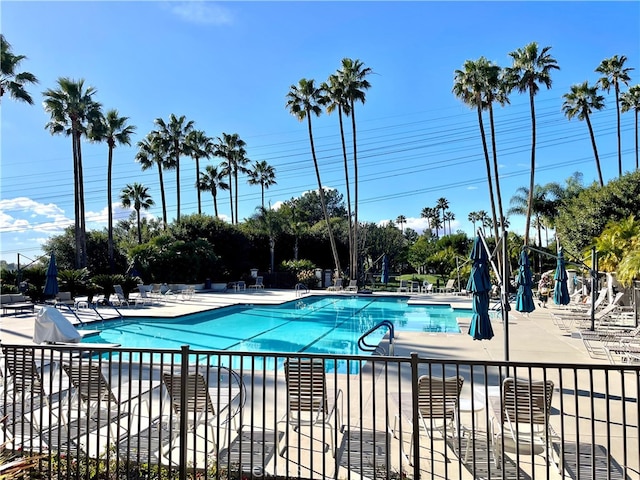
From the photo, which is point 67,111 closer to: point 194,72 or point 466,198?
point 194,72

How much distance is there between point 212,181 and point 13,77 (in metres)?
21.1

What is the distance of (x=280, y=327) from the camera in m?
14.3

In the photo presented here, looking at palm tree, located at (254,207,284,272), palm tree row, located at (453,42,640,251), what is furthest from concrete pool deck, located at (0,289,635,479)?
palm tree, located at (254,207,284,272)

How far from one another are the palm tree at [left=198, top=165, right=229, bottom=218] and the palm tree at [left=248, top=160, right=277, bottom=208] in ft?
15.6

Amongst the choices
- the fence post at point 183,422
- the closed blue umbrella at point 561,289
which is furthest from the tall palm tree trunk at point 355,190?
the fence post at point 183,422

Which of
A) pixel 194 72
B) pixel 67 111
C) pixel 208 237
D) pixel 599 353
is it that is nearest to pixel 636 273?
pixel 599 353

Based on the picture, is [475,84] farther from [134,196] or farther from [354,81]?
[134,196]

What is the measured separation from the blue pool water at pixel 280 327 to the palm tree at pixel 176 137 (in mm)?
18464

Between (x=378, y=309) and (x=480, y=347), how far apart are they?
10146 mm

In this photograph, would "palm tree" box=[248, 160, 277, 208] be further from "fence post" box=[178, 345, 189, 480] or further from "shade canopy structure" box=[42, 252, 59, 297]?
"fence post" box=[178, 345, 189, 480]

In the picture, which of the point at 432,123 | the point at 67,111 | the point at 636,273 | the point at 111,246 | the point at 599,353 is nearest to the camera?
the point at 599,353

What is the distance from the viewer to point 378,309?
19141 millimetres

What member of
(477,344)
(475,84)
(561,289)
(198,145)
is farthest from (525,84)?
(198,145)

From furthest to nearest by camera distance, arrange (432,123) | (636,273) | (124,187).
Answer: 1. (432,123)
2. (124,187)
3. (636,273)
